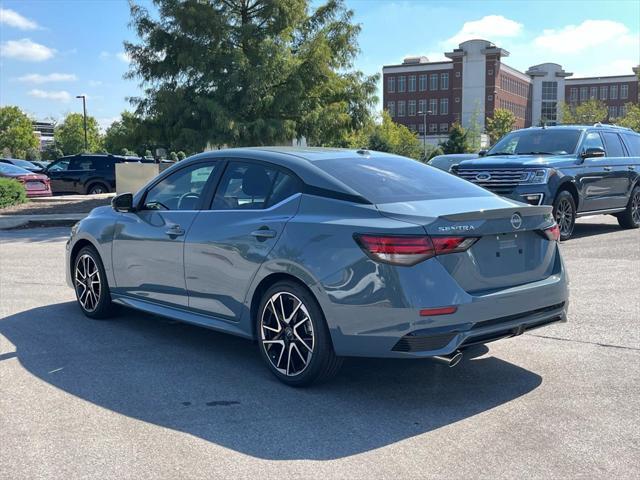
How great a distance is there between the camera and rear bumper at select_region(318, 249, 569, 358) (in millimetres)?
4301

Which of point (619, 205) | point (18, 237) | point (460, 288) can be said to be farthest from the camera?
point (18, 237)

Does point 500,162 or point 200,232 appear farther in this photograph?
point 500,162

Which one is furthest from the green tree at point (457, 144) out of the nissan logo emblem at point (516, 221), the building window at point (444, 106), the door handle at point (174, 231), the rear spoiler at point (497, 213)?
the nissan logo emblem at point (516, 221)

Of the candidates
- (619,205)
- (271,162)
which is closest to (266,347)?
(271,162)

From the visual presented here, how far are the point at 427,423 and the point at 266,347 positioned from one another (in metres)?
1.33

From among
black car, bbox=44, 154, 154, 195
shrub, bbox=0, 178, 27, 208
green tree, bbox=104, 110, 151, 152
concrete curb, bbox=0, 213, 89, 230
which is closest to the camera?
concrete curb, bbox=0, 213, 89, 230

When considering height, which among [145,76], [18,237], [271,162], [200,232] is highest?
[145,76]

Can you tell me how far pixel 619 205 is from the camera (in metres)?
Answer: 13.7

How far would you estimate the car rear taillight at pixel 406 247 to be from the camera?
4.32 metres

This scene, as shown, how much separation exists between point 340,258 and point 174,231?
73.0 inches

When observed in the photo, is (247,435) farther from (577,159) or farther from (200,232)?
(577,159)

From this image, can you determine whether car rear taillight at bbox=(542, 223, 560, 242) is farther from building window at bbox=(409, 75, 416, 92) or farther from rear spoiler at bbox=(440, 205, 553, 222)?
building window at bbox=(409, 75, 416, 92)

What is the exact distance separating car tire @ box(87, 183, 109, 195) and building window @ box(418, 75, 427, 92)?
8359 centimetres

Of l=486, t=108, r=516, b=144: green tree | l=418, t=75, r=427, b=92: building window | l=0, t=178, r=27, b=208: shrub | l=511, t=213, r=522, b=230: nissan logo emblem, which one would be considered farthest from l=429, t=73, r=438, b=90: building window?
l=511, t=213, r=522, b=230: nissan logo emblem
